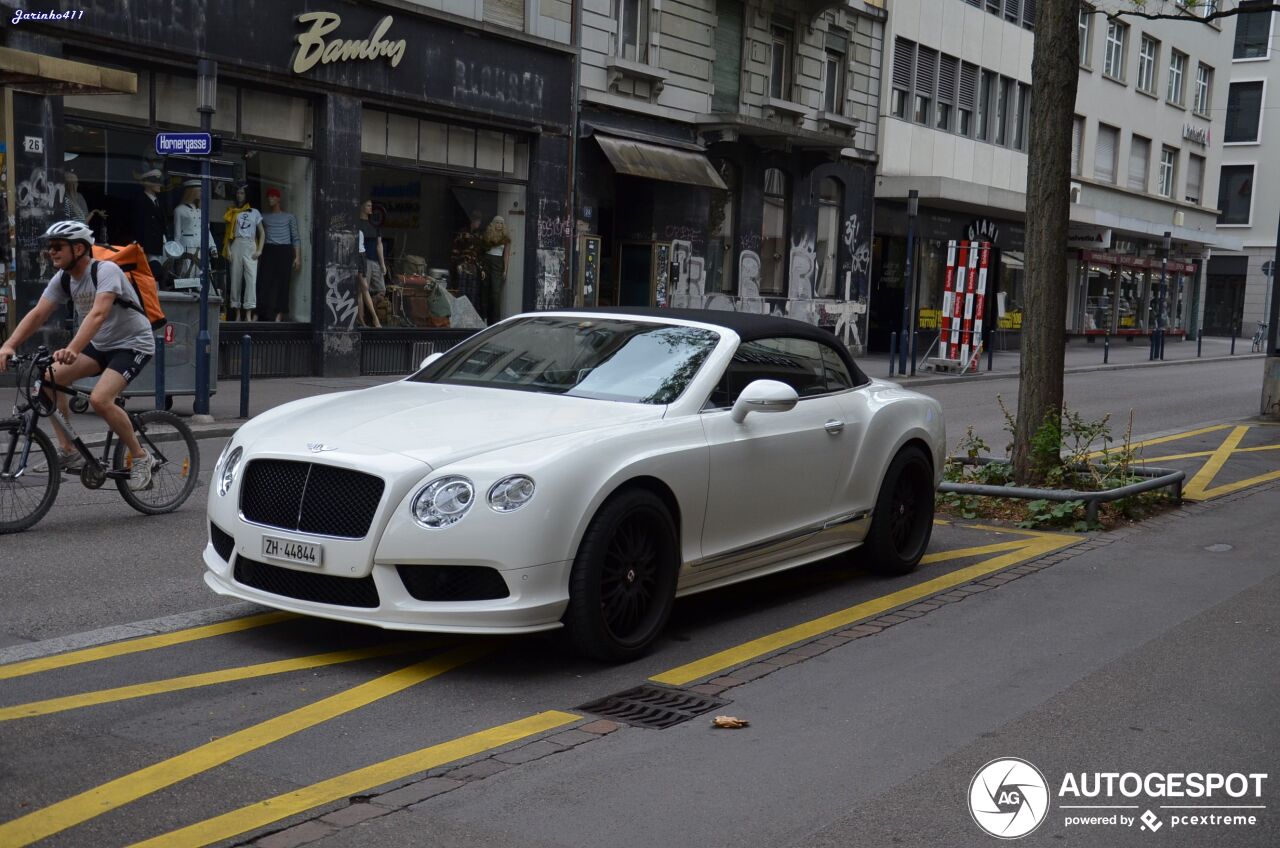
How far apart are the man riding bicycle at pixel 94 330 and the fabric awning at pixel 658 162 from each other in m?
16.5

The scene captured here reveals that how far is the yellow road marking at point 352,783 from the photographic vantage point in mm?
3960

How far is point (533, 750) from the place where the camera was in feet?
15.9

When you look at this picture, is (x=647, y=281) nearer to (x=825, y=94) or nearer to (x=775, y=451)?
(x=825, y=94)

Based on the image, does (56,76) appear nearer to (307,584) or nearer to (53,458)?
(53,458)

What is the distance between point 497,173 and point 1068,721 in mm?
19264

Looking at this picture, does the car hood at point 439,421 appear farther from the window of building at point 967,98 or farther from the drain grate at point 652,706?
the window of building at point 967,98

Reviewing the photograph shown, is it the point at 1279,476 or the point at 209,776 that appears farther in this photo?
the point at 1279,476

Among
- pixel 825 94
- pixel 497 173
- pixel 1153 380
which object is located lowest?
pixel 1153 380

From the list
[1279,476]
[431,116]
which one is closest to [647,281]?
[431,116]

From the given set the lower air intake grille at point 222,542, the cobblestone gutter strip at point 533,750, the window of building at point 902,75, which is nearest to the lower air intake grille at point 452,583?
the cobblestone gutter strip at point 533,750

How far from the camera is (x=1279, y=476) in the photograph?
13383 millimetres

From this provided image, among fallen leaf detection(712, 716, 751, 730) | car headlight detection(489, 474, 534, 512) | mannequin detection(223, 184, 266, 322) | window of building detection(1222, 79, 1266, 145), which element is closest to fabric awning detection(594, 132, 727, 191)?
mannequin detection(223, 184, 266, 322)

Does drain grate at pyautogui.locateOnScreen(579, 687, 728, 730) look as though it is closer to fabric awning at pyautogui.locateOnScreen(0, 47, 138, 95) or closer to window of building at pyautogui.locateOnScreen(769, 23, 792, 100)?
fabric awning at pyautogui.locateOnScreen(0, 47, 138, 95)

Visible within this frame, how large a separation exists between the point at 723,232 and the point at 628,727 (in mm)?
24744
